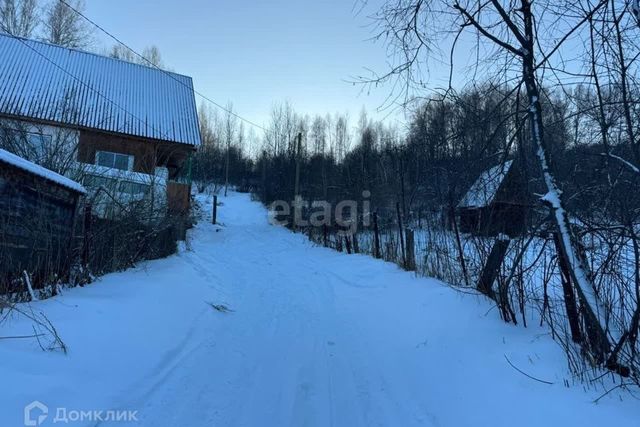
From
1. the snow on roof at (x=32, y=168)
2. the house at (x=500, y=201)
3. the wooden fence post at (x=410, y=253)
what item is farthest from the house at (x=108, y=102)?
the house at (x=500, y=201)

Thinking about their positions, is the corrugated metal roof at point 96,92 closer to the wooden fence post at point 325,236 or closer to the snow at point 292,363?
the wooden fence post at point 325,236

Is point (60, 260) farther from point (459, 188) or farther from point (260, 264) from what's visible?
point (260, 264)

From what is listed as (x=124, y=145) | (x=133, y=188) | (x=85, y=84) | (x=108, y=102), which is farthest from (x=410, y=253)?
(x=85, y=84)

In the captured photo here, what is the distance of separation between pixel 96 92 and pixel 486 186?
18.3 metres

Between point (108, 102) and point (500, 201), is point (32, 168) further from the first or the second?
point (108, 102)

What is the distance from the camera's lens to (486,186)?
450cm

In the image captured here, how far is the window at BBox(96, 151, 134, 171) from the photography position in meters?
16.0

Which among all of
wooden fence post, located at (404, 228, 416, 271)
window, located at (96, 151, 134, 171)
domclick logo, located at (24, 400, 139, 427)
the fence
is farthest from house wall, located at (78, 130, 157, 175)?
domclick logo, located at (24, 400, 139, 427)

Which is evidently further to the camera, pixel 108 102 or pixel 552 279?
pixel 108 102

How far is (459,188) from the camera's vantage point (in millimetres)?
5367

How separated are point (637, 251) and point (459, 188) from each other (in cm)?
257

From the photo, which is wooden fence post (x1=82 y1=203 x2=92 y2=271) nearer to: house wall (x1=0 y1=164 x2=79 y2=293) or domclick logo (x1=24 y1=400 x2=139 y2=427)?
house wall (x1=0 y1=164 x2=79 y2=293)

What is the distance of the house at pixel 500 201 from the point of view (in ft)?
14.3

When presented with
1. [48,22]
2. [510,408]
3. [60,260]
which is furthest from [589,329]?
[48,22]
